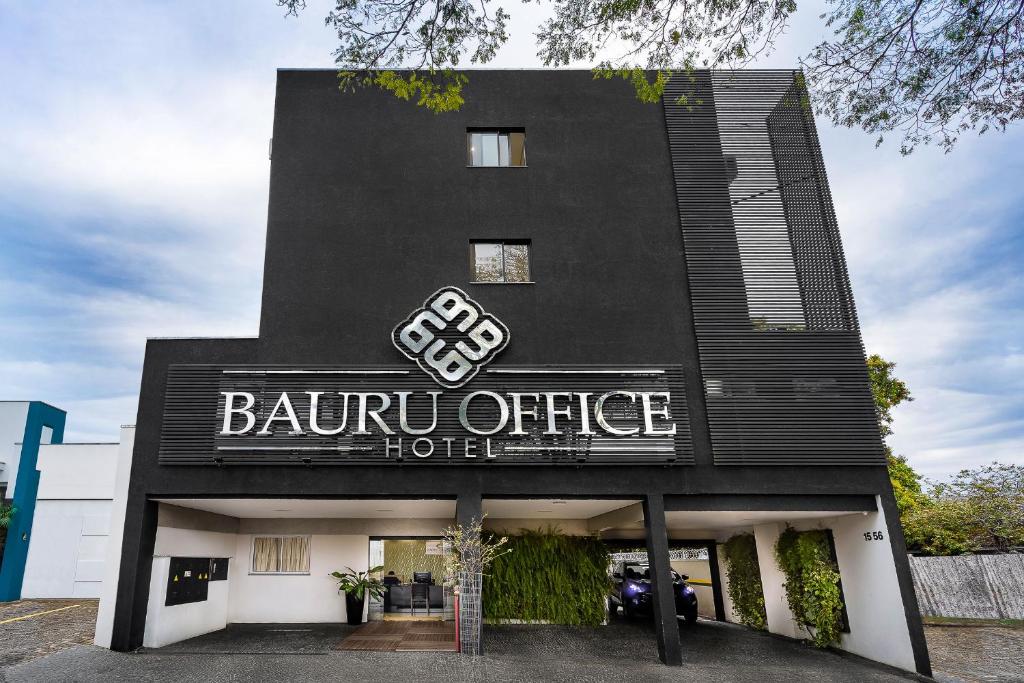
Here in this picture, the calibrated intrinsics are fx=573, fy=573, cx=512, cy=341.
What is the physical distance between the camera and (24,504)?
54.5ft

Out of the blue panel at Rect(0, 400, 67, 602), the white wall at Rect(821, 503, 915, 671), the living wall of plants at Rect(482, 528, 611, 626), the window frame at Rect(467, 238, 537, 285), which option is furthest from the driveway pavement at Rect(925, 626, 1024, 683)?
the blue panel at Rect(0, 400, 67, 602)

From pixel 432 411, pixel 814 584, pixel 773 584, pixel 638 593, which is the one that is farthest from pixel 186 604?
pixel 773 584

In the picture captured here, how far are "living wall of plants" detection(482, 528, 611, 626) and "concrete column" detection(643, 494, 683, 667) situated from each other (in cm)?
425

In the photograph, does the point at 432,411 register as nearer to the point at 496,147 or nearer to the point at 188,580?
the point at 496,147

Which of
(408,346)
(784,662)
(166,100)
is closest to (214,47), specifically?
(166,100)

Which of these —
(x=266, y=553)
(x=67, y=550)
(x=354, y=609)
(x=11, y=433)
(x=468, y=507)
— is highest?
(x=11, y=433)

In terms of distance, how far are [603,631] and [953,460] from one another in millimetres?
13708

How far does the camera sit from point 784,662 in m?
10.1

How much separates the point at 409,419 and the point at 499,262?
3.61m

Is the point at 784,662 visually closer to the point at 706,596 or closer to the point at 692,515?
the point at 692,515

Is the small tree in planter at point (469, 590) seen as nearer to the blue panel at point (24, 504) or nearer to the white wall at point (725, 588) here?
the white wall at point (725, 588)

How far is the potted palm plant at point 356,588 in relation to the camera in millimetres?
13453

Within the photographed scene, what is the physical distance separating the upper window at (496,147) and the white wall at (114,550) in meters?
8.50

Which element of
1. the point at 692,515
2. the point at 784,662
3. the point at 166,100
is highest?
the point at 166,100
